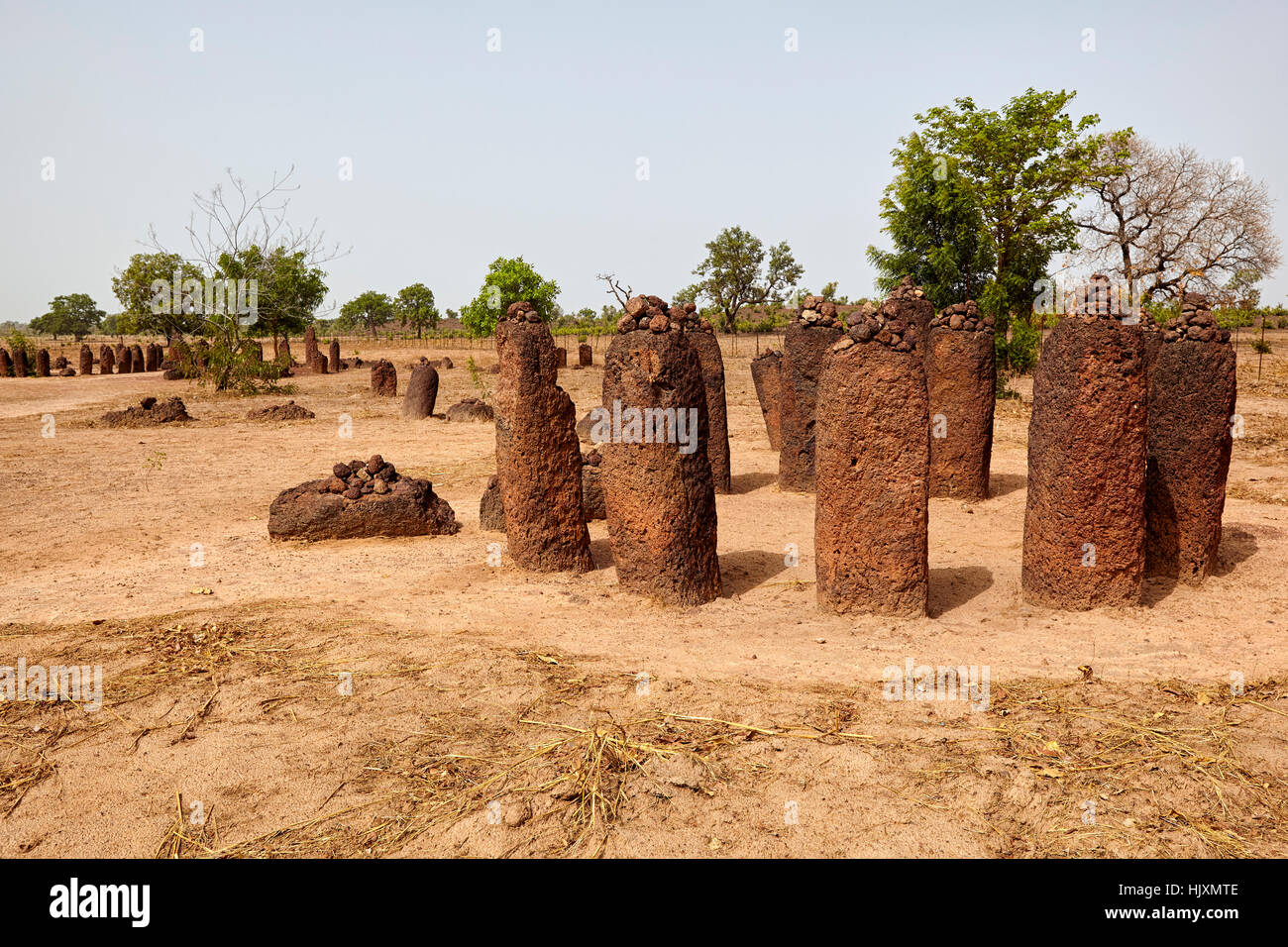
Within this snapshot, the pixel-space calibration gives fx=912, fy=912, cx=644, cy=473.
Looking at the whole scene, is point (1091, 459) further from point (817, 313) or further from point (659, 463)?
point (817, 313)

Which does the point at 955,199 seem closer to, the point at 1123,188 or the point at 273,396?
the point at 1123,188

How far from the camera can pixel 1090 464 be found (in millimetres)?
6418

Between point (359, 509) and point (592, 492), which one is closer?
point (359, 509)

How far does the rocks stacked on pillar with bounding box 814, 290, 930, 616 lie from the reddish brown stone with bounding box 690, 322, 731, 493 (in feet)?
17.3

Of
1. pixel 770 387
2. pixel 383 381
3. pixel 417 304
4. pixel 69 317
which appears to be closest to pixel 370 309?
pixel 417 304

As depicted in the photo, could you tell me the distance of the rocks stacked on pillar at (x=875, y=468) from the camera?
6281 millimetres

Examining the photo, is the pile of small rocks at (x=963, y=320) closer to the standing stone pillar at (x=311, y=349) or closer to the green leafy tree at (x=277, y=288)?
the green leafy tree at (x=277, y=288)

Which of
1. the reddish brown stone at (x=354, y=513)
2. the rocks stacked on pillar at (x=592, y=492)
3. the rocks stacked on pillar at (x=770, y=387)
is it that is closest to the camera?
the reddish brown stone at (x=354, y=513)

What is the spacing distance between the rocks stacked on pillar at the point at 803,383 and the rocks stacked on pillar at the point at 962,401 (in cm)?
134

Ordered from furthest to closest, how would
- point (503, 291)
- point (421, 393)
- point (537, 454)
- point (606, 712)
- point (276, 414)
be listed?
point (503, 291) → point (421, 393) → point (276, 414) → point (537, 454) → point (606, 712)

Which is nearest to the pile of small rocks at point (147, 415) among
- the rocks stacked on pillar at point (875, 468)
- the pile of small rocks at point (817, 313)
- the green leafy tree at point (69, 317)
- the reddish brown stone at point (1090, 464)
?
the pile of small rocks at point (817, 313)

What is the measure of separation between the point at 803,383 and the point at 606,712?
7.03 meters

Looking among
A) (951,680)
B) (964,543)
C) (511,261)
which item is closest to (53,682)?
(951,680)
